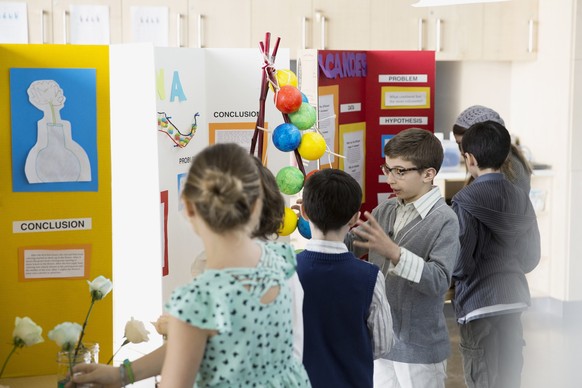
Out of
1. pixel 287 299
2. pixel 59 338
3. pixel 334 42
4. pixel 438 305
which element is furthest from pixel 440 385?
pixel 334 42

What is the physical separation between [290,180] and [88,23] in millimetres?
3241

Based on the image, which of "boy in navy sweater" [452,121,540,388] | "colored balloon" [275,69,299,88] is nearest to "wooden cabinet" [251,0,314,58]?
"boy in navy sweater" [452,121,540,388]

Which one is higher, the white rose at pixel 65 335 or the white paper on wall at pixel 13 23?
the white paper on wall at pixel 13 23

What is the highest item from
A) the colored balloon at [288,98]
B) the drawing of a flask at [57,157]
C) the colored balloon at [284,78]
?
the colored balloon at [284,78]

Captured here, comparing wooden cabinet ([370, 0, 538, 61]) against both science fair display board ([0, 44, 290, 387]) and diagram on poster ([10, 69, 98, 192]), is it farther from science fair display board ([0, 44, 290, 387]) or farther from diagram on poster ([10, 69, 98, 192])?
diagram on poster ([10, 69, 98, 192])

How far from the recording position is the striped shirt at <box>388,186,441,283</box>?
7.32 feet

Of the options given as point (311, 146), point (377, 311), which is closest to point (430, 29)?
point (311, 146)

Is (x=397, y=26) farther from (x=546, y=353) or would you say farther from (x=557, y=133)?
(x=546, y=353)

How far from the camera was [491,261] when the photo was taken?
2.79 metres

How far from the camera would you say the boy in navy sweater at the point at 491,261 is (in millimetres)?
2777

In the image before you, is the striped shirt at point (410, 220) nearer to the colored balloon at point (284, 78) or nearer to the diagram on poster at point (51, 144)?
the colored balloon at point (284, 78)

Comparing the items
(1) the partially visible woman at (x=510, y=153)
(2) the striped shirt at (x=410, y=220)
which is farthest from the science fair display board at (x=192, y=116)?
(1) the partially visible woman at (x=510, y=153)

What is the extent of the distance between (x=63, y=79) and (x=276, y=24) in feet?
10.5

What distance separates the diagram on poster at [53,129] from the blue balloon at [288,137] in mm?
552
